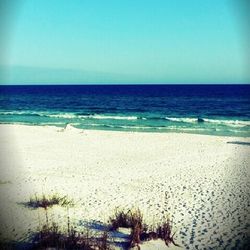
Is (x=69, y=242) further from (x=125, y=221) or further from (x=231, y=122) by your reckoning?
(x=231, y=122)

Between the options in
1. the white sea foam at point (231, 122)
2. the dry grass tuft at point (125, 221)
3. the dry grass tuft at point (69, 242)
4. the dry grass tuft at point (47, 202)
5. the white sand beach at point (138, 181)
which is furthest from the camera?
the white sea foam at point (231, 122)

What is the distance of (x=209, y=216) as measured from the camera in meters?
8.90

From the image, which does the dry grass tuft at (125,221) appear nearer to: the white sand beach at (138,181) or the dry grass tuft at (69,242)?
the white sand beach at (138,181)

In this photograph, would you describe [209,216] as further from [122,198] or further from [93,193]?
[93,193]

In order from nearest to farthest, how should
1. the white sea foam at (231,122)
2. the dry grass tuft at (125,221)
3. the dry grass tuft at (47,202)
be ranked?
the dry grass tuft at (125,221) < the dry grass tuft at (47,202) < the white sea foam at (231,122)

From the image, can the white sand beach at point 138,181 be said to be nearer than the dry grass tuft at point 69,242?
No

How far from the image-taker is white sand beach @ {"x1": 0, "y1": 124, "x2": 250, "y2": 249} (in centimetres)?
826

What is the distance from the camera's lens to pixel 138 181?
1264cm

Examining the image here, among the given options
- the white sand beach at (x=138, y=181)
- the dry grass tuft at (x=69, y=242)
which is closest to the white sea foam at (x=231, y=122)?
the white sand beach at (x=138, y=181)

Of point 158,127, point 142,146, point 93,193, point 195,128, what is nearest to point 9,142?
point 142,146

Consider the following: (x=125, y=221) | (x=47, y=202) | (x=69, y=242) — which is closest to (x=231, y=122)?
(x=47, y=202)

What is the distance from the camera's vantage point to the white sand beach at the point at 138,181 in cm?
826

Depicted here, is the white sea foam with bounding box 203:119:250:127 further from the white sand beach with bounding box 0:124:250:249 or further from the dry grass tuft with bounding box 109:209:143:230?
the dry grass tuft with bounding box 109:209:143:230

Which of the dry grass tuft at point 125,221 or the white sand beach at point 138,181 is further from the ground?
the dry grass tuft at point 125,221
